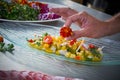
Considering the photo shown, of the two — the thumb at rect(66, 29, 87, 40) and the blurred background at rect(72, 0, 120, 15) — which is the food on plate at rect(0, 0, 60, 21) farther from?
the blurred background at rect(72, 0, 120, 15)

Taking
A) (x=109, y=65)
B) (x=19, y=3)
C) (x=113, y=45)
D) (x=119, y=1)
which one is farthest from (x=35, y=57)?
(x=119, y=1)

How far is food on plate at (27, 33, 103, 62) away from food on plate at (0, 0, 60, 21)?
29cm

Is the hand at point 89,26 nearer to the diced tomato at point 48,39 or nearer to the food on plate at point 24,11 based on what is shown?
the diced tomato at point 48,39

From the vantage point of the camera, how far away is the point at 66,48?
2.77 feet

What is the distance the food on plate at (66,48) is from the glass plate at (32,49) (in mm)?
18

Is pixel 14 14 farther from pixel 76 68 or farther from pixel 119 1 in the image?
pixel 119 1

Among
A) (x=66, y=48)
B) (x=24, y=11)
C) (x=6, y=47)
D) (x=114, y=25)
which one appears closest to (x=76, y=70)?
(x=66, y=48)

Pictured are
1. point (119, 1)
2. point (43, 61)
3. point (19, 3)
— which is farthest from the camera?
point (119, 1)

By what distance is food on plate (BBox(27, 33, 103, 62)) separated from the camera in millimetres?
806

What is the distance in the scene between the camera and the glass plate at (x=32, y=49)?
0.79 m

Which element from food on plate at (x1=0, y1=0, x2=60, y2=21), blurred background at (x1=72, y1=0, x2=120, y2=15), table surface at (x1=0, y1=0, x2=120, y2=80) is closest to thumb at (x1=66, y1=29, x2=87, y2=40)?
table surface at (x1=0, y1=0, x2=120, y2=80)

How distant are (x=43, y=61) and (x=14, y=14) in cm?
44

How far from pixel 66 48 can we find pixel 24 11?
1.55 feet

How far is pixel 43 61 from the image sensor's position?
0.78m
